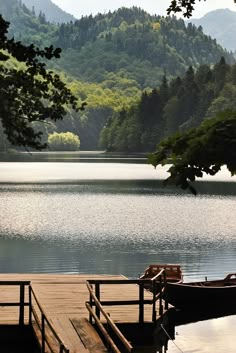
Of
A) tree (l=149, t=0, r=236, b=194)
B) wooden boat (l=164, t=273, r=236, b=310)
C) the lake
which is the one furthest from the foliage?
wooden boat (l=164, t=273, r=236, b=310)

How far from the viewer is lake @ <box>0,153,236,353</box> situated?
3900cm

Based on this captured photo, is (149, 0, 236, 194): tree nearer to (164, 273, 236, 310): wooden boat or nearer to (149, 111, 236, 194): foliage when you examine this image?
(149, 111, 236, 194): foliage

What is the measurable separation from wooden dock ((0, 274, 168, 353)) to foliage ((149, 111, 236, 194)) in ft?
23.2

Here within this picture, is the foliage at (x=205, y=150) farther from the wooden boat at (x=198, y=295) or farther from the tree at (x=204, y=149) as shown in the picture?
the wooden boat at (x=198, y=295)

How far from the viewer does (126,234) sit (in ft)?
170

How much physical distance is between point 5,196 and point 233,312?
2175 inches

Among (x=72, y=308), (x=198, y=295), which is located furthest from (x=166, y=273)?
(x=72, y=308)

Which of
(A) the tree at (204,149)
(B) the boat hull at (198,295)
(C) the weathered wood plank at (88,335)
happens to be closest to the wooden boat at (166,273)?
(B) the boat hull at (198,295)

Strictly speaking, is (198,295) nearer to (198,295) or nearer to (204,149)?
(198,295)

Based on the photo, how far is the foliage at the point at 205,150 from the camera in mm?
9172

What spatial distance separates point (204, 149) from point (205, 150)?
0.02m

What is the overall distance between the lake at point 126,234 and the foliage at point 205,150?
13287 millimetres

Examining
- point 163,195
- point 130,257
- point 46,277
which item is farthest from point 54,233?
point 163,195

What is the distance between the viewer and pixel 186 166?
927cm
